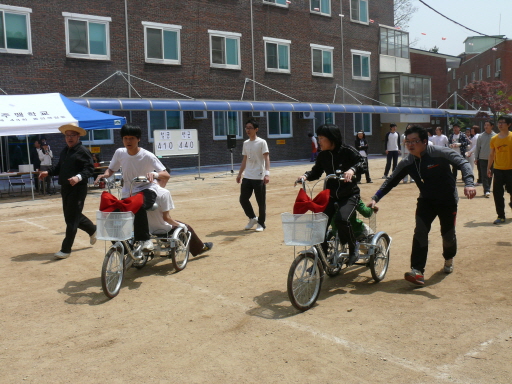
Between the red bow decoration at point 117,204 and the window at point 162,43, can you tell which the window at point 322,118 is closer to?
the window at point 162,43

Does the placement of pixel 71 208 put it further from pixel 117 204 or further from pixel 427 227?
pixel 427 227

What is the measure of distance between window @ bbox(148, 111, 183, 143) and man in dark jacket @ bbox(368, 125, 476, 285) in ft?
69.6

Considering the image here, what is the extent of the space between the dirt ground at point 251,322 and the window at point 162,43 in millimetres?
18467

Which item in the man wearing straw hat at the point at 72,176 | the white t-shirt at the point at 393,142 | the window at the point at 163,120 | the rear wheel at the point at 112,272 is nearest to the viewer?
the rear wheel at the point at 112,272

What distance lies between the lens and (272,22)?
31.0 m

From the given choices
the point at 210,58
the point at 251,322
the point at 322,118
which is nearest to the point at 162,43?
the point at 210,58

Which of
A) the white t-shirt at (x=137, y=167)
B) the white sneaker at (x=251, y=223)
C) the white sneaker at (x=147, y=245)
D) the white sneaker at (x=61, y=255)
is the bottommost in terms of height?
the white sneaker at (x=61, y=255)

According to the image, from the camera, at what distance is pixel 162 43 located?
26.4 meters

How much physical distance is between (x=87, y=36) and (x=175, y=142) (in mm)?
6550

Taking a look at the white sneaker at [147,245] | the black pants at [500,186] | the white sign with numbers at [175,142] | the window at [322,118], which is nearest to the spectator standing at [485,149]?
the black pants at [500,186]

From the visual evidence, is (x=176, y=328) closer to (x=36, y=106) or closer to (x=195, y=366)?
(x=195, y=366)

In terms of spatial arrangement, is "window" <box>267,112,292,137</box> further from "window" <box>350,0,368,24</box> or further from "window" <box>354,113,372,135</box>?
"window" <box>350,0,368,24</box>

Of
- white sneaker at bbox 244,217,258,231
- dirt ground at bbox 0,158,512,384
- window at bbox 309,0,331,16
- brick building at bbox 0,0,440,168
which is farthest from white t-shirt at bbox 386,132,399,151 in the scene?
window at bbox 309,0,331,16

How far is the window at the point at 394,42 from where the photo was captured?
3841 cm
